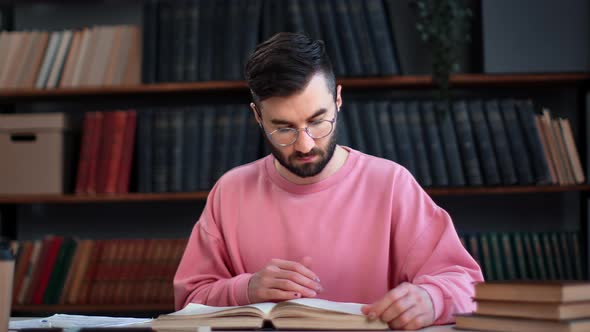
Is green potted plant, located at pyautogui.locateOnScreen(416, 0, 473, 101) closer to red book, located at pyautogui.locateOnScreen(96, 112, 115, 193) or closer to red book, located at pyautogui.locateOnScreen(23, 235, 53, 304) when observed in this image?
red book, located at pyautogui.locateOnScreen(96, 112, 115, 193)

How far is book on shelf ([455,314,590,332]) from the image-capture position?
1.07 meters

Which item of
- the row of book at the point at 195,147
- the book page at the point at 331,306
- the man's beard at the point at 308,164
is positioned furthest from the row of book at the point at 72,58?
the book page at the point at 331,306

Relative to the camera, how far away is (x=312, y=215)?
168 cm

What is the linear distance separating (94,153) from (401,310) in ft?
5.96

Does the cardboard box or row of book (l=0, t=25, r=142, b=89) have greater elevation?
row of book (l=0, t=25, r=142, b=89)

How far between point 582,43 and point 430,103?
1.90 feet

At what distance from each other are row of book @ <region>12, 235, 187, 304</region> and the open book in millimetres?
1513

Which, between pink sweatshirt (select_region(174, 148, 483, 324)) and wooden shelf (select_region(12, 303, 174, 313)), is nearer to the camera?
pink sweatshirt (select_region(174, 148, 483, 324))

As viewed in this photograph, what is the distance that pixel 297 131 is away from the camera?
1.57m

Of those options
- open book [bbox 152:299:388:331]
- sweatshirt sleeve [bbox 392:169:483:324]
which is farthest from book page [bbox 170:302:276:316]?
sweatshirt sleeve [bbox 392:169:483:324]

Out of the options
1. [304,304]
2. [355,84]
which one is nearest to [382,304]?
[304,304]

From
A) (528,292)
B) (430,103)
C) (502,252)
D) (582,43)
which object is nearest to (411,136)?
(430,103)

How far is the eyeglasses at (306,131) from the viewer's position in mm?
1575

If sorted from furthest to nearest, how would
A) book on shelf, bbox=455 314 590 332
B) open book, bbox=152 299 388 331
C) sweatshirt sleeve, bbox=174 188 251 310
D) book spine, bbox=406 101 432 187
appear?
1. book spine, bbox=406 101 432 187
2. sweatshirt sleeve, bbox=174 188 251 310
3. open book, bbox=152 299 388 331
4. book on shelf, bbox=455 314 590 332
